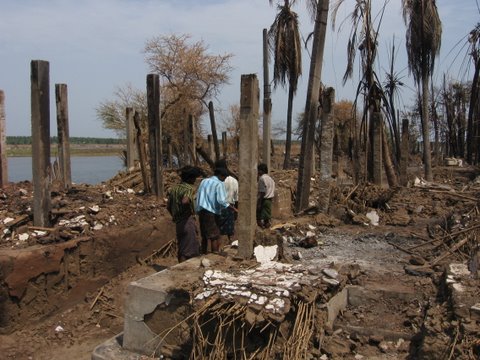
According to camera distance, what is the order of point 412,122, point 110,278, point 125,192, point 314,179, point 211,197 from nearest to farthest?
point 211,197 → point 110,278 → point 125,192 → point 314,179 → point 412,122

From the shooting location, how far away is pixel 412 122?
31.1 meters

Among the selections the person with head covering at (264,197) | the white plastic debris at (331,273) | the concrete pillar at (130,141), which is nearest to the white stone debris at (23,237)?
the person with head covering at (264,197)

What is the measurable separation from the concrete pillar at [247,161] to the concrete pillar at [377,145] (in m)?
6.04

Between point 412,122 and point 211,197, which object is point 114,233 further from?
point 412,122

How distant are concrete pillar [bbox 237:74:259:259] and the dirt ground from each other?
24.0 inches

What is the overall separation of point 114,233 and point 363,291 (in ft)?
14.0

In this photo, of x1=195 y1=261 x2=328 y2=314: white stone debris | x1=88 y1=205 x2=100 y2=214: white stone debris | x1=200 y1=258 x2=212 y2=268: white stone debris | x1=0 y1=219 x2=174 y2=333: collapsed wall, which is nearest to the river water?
x1=88 y1=205 x2=100 y2=214: white stone debris

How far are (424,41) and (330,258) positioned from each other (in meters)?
12.1

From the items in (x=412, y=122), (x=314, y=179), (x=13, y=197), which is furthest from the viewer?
(x=412, y=122)

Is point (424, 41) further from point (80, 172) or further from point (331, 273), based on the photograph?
point (80, 172)

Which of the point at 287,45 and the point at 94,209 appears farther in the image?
the point at 287,45

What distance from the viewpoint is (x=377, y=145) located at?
10922mm

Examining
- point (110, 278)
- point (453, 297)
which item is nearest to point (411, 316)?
point (453, 297)

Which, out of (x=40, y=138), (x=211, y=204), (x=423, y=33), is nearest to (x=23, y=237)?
(x=40, y=138)
